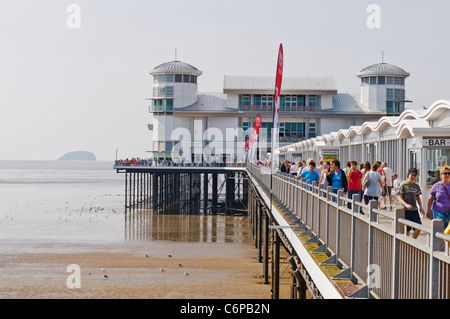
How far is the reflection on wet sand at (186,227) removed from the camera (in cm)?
3616

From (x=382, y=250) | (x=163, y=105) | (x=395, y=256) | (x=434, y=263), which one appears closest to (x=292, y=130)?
(x=163, y=105)

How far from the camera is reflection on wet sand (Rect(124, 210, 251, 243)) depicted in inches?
1423

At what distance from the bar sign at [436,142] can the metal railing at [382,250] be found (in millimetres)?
5469

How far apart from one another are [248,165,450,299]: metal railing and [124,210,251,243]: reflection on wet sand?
25513 millimetres

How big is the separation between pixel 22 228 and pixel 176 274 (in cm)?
1900

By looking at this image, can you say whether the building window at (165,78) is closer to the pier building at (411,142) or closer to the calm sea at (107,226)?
the calm sea at (107,226)

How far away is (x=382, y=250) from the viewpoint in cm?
645

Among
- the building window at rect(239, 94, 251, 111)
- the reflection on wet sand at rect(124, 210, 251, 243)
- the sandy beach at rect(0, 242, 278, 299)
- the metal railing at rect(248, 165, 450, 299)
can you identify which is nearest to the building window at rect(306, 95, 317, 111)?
the building window at rect(239, 94, 251, 111)

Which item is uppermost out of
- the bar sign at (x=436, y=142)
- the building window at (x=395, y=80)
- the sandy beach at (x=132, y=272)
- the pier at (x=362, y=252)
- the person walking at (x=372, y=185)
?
the building window at (x=395, y=80)

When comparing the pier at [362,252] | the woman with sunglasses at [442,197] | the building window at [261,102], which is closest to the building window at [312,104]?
the building window at [261,102]

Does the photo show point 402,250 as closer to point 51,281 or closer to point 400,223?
point 400,223

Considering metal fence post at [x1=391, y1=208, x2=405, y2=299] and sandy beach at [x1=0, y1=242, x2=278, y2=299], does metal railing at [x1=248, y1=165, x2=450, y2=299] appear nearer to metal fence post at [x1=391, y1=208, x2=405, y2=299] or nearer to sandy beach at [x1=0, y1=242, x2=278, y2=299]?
metal fence post at [x1=391, y1=208, x2=405, y2=299]

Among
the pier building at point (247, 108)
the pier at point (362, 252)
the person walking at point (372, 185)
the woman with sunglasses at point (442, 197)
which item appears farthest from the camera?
the pier building at point (247, 108)

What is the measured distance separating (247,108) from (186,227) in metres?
31.3
